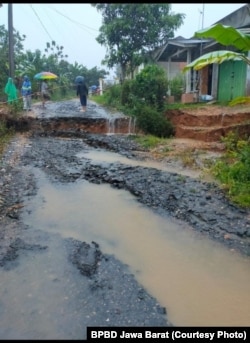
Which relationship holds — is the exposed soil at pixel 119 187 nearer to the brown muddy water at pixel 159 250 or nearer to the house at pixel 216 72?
the brown muddy water at pixel 159 250

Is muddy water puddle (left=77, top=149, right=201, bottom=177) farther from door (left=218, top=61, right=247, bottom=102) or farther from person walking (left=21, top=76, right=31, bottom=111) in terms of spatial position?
door (left=218, top=61, right=247, bottom=102)

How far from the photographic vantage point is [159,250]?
4801 millimetres

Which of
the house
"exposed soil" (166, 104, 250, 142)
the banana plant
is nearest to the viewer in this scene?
the banana plant

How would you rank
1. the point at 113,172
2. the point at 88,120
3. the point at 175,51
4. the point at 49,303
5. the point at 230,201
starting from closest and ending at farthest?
the point at 49,303, the point at 230,201, the point at 113,172, the point at 88,120, the point at 175,51

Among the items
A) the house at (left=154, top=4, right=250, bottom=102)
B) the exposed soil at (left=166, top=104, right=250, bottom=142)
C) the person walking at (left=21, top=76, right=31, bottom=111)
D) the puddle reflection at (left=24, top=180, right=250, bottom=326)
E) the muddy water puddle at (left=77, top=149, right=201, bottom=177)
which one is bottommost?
the puddle reflection at (left=24, top=180, right=250, bottom=326)

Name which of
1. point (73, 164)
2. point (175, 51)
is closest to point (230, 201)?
point (73, 164)

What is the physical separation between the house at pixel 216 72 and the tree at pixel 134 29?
1154 millimetres

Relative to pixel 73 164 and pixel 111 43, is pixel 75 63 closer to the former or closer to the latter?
pixel 111 43

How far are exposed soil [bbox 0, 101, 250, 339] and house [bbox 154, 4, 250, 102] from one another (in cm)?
438

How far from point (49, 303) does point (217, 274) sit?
7.07 ft

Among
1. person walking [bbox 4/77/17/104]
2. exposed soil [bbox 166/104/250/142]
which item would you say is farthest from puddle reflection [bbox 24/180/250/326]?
person walking [bbox 4/77/17/104]

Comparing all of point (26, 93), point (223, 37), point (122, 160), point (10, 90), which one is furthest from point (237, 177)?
point (10, 90)

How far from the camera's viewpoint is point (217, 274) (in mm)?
4211

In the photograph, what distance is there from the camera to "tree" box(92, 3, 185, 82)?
1897cm
